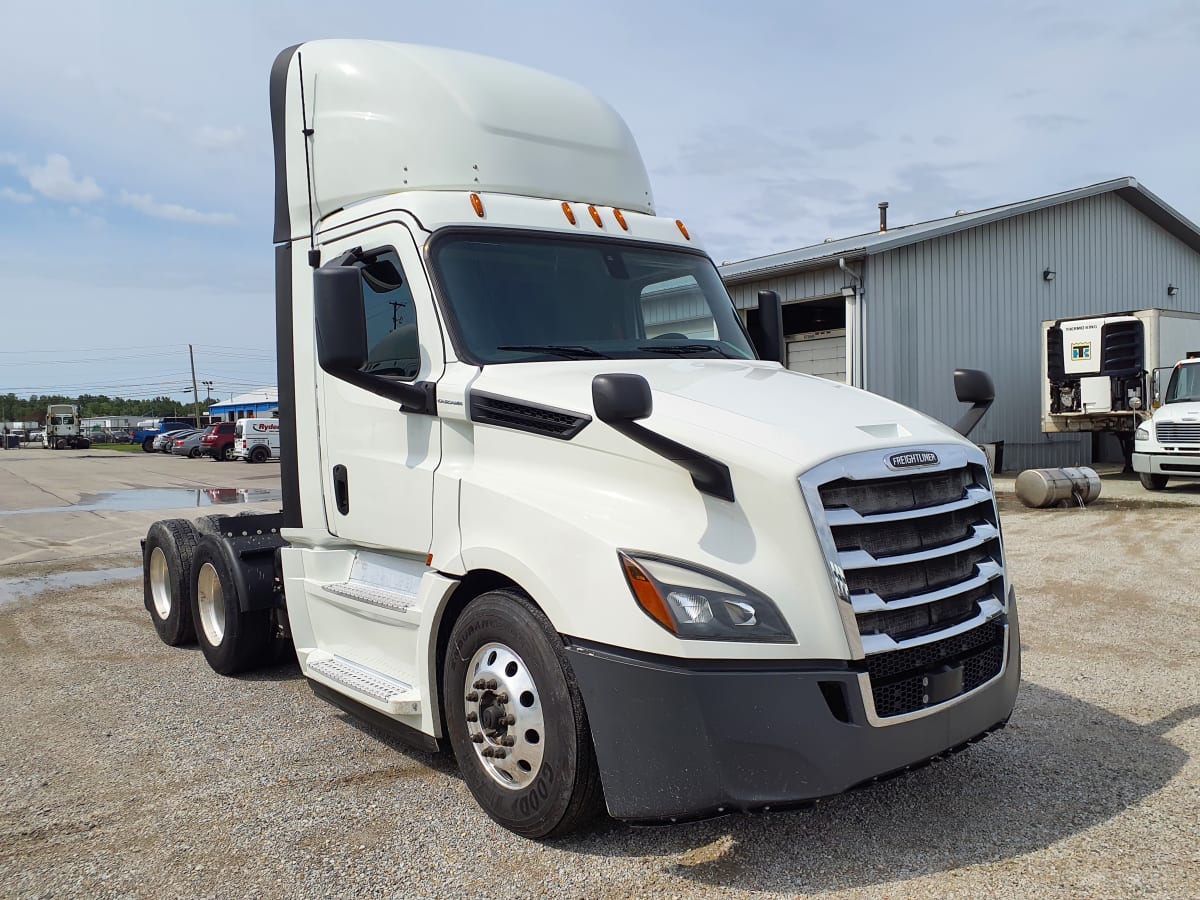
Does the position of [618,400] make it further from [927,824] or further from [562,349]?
[927,824]

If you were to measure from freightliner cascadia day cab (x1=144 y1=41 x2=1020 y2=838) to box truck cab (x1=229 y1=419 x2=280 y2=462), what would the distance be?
116 feet

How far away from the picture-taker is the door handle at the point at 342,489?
192 inches

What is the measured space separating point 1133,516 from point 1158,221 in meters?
15.6

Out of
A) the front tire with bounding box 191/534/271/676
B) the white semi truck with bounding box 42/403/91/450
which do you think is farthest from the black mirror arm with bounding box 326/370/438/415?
the white semi truck with bounding box 42/403/91/450

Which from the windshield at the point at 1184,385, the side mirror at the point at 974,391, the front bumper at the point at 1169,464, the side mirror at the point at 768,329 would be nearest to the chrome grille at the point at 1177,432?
the front bumper at the point at 1169,464

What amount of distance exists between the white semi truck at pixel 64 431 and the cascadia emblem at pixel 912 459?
7304 cm

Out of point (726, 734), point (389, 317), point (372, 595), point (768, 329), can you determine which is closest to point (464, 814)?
point (372, 595)

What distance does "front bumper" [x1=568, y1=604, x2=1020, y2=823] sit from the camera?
10.5ft

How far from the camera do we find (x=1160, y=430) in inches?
677

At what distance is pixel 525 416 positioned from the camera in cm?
384

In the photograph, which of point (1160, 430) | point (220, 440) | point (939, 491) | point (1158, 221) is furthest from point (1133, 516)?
point (220, 440)

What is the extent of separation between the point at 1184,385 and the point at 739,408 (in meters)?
16.9

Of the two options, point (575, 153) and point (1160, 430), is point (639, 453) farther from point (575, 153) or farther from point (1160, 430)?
point (1160, 430)

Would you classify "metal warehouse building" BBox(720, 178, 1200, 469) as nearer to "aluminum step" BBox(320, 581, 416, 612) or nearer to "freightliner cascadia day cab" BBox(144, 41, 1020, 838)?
"freightliner cascadia day cab" BBox(144, 41, 1020, 838)
